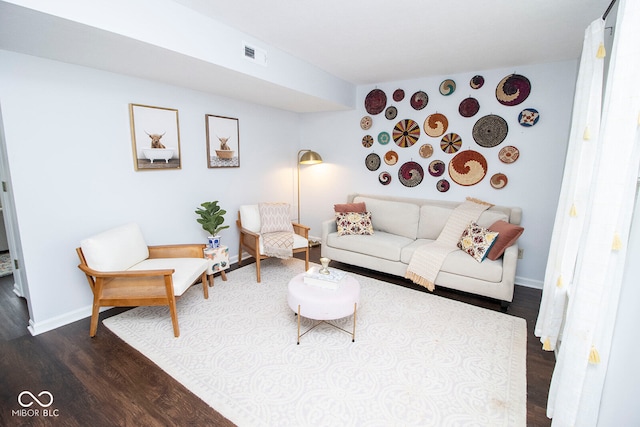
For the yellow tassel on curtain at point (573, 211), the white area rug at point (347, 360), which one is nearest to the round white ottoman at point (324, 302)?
the white area rug at point (347, 360)

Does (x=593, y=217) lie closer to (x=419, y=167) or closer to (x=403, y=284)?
(x=403, y=284)

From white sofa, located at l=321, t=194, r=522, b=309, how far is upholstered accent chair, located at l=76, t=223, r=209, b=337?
6.32ft

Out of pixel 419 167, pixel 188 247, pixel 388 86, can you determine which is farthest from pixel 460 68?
pixel 188 247

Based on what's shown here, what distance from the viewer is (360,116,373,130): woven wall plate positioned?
177 inches

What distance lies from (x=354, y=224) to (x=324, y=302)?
1.84 metres

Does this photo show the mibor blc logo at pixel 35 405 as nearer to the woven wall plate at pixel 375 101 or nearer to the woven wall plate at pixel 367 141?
the woven wall plate at pixel 367 141

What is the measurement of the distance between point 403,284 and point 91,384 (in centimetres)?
297

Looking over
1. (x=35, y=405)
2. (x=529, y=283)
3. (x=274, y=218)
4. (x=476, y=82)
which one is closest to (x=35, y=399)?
(x=35, y=405)

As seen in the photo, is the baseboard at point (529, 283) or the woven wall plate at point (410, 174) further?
the woven wall plate at point (410, 174)

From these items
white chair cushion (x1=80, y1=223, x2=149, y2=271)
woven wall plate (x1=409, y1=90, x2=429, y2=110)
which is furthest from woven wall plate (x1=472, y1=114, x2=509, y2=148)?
white chair cushion (x1=80, y1=223, x2=149, y2=271)

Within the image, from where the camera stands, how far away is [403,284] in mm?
3549

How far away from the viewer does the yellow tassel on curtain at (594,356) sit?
135 centimetres

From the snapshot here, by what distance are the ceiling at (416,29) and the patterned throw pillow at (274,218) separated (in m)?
1.88

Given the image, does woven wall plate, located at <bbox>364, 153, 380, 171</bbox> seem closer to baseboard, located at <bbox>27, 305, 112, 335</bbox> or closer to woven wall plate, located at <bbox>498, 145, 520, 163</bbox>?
woven wall plate, located at <bbox>498, 145, 520, 163</bbox>
